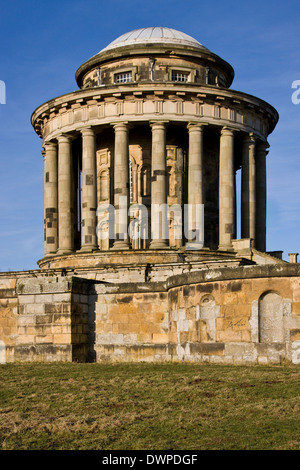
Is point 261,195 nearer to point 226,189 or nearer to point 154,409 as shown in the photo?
point 226,189

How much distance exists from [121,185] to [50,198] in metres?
6.78

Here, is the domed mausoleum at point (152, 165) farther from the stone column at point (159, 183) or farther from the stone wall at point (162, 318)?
the stone wall at point (162, 318)

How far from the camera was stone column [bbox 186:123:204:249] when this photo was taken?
136ft

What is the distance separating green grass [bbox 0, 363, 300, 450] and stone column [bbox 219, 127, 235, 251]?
83.7ft

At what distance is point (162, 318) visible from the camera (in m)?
21.0

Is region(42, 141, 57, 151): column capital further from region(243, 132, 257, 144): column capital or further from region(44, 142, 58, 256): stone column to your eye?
region(243, 132, 257, 144): column capital

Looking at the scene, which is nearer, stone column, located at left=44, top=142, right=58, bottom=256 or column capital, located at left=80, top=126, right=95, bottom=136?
column capital, located at left=80, top=126, right=95, bottom=136

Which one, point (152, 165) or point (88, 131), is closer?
point (152, 165)

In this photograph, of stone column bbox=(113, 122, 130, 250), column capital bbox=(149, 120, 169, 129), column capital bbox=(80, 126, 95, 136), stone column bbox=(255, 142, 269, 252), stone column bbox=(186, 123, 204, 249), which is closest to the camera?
stone column bbox=(113, 122, 130, 250)

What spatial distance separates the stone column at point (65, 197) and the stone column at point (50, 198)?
51.9 inches

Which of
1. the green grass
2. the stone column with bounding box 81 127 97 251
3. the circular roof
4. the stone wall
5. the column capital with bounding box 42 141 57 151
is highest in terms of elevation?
the circular roof

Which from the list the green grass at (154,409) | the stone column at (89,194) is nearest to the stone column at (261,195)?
the stone column at (89,194)

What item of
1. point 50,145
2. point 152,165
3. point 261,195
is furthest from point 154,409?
point 50,145

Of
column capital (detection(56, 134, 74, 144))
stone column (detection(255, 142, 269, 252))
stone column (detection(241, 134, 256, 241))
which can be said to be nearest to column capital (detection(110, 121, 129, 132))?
column capital (detection(56, 134, 74, 144))
